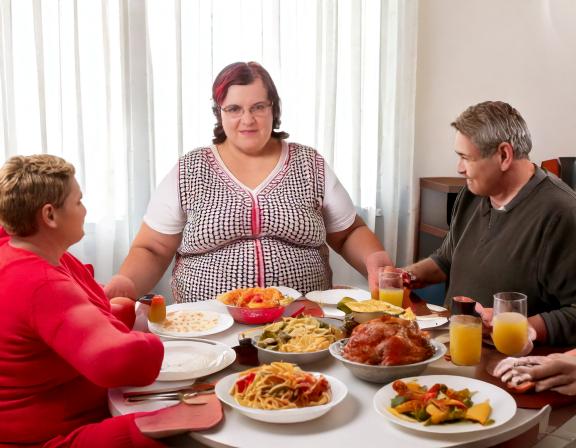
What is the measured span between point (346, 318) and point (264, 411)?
20.0 inches

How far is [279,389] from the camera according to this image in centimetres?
131

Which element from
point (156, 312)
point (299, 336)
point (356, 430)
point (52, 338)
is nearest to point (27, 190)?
point (52, 338)

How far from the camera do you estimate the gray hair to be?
202cm

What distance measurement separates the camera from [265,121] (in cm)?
254

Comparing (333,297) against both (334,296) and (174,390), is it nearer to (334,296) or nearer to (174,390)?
(334,296)

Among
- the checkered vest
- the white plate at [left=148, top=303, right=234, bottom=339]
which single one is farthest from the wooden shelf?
the white plate at [left=148, top=303, right=234, bottom=339]

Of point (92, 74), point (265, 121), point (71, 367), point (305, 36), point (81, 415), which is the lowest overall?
point (81, 415)

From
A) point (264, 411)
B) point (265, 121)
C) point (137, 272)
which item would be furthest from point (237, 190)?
point (264, 411)

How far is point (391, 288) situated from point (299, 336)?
A: 424 mm

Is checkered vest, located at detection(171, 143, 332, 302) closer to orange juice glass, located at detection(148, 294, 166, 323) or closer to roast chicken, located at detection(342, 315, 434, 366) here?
orange juice glass, located at detection(148, 294, 166, 323)

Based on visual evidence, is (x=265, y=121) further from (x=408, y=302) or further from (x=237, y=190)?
(x=408, y=302)

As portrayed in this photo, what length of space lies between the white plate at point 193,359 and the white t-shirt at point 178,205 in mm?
900

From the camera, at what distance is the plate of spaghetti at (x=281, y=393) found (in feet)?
4.10

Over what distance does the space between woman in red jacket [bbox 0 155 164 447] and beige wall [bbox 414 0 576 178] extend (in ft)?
Answer: 9.14
